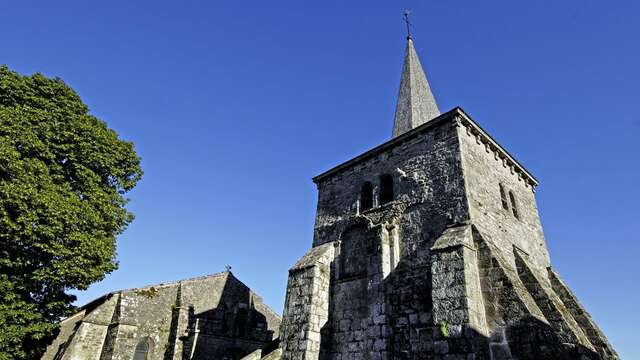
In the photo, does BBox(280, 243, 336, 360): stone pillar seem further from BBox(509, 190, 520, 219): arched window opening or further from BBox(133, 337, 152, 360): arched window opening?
BBox(133, 337, 152, 360): arched window opening

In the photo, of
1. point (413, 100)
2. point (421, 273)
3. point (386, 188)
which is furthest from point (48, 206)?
point (413, 100)

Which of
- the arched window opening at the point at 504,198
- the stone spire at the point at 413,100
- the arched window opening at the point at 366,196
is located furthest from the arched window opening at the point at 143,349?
the arched window opening at the point at 504,198

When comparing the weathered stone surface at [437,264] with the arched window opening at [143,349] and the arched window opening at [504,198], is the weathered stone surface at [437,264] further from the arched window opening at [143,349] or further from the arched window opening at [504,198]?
the arched window opening at [143,349]

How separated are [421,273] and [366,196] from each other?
386 centimetres

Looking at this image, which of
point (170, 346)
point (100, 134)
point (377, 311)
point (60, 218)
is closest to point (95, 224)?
point (60, 218)

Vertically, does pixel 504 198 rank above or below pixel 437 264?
above

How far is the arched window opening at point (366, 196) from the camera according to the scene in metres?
12.9

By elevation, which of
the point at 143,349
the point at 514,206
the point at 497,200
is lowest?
the point at 143,349

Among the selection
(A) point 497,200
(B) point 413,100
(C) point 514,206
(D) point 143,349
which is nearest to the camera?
(A) point 497,200

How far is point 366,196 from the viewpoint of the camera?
Answer: 13.2 metres

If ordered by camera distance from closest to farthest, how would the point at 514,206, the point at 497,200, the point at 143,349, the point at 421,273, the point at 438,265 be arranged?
the point at 438,265 < the point at 421,273 < the point at 497,200 < the point at 514,206 < the point at 143,349

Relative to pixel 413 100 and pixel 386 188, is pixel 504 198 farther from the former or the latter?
pixel 413 100

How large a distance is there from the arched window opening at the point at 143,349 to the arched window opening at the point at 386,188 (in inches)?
480

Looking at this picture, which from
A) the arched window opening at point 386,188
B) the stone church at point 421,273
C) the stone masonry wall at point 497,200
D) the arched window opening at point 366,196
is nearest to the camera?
the stone church at point 421,273
